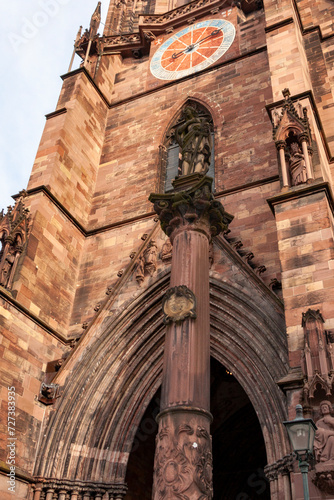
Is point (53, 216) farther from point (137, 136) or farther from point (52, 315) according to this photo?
point (137, 136)

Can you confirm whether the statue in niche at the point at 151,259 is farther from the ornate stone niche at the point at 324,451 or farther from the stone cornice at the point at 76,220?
the ornate stone niche at the point at 324,451

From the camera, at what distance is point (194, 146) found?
7.62 meters

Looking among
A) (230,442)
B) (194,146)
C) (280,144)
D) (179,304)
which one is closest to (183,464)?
(179,304)

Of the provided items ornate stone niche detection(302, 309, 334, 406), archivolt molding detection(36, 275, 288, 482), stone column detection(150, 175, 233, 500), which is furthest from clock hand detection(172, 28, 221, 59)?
ornate stone niche detection(302, 309, 334, 406)

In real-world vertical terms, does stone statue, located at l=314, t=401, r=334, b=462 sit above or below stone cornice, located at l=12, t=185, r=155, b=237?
below

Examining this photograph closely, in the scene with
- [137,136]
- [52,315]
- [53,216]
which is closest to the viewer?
[52,315]

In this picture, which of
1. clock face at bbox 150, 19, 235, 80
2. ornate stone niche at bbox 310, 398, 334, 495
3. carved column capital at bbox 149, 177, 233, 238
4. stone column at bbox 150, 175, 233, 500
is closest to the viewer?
stone column at bbox 150, 175, 233, 500

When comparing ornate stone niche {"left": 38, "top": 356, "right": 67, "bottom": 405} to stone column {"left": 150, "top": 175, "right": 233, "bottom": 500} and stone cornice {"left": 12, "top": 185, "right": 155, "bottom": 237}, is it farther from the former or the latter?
stone column {"left": 150, "top": 175, "right": 233, "bottom": 500}

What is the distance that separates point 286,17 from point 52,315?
757 centimetres

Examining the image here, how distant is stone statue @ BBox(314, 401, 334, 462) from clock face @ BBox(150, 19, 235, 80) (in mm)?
10201

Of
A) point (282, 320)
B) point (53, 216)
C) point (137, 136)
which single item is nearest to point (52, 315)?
point (53, 216)

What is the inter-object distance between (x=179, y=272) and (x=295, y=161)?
3.10 m

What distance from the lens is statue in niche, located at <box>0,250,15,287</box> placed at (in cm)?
975

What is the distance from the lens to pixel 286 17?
11.4 m
